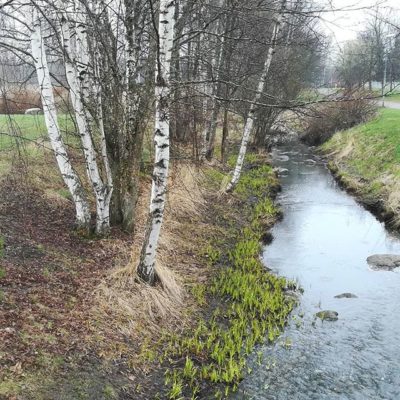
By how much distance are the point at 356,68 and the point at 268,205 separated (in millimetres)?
27452

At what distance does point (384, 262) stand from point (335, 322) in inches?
129

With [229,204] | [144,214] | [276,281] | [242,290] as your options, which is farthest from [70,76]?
[229,204]

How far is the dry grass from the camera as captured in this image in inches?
245

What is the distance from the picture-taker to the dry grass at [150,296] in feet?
20.4

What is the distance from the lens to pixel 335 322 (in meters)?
7.77

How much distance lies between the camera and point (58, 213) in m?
9.11

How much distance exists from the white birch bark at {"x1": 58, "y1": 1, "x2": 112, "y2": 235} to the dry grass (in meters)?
0.94

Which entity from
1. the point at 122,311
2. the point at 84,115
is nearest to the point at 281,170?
the point at 84,115

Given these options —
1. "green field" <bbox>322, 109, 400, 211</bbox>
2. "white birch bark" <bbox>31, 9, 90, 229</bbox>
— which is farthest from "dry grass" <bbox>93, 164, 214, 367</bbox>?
"green field" <bbox>322, 109, 400, 211</bbox>

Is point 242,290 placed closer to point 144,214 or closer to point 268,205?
point 144,214

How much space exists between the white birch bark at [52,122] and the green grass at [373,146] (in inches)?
453

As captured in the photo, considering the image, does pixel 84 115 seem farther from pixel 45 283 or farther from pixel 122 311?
pixel 122 311

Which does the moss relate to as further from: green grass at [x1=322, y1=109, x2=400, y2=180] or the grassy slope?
green grass at [x1=322, y1=109, x2=400, y2=180]

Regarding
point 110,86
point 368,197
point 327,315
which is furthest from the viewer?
point 368,197
